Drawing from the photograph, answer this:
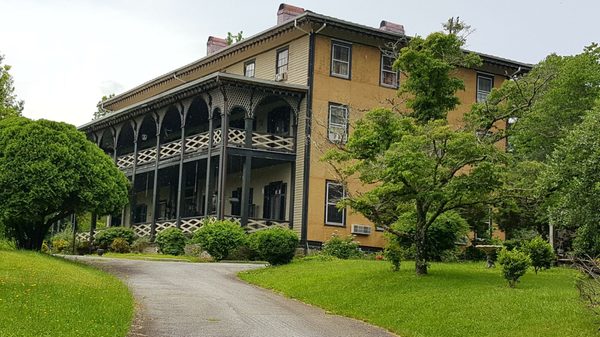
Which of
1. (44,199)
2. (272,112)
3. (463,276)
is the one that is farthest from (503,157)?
(272,112)

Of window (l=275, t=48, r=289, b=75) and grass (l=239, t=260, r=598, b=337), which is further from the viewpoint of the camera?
window (l=275, t=48, r=289, b=75)

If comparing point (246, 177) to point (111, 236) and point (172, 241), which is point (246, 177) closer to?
point (172, 241)

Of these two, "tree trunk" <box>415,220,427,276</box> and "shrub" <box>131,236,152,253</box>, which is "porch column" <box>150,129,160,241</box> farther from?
"tree trunk" <box>415,220,427,276</box>

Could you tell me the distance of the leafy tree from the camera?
45.7 ft

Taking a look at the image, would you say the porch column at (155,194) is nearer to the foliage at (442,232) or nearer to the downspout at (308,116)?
the downspout at (308,116)

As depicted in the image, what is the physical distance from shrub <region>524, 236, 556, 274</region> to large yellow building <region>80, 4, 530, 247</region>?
11.1m

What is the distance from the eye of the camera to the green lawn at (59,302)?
11.0 metres

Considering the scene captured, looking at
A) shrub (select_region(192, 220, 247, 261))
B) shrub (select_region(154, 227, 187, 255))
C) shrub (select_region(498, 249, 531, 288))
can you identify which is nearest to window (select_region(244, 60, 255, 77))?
shrub (select_region(154, 227, 187, 255))

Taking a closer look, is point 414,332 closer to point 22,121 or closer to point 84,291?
point 84,291

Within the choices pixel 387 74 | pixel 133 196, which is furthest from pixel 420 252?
pixel 133 196

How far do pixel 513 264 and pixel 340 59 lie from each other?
1784 cm

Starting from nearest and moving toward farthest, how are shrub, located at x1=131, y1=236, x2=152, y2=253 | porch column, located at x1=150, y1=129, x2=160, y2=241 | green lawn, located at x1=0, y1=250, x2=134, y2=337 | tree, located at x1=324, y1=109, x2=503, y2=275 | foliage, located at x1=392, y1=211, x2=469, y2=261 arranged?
green lawn, located at x1=0, y1=250, x2=134, y2=337 < tree, located at x1=324, y1=109, x2=503, y2=275 < foliage, located at x1=392, y1=211, x2=469, y2=261 < shrub, located at x1=131, y1=236, x2=152, y2=253 < porch column, located at x1=150, y1=129, x2=160, y2=241

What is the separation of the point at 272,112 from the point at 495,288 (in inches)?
765

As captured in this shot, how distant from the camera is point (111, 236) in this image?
34438mm
